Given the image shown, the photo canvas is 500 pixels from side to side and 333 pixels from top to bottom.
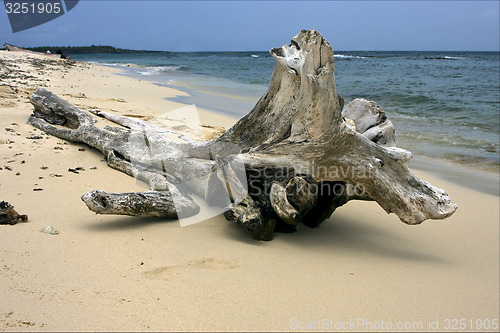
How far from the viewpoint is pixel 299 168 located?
10.2 ft

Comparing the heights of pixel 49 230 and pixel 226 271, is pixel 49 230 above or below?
above

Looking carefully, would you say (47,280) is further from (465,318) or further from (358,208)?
(358,208)

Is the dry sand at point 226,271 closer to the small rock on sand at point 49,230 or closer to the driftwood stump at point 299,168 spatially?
the small rock on sand at point 49,230

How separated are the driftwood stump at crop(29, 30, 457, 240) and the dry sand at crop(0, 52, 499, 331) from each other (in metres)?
0.22

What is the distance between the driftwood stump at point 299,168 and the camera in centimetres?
294

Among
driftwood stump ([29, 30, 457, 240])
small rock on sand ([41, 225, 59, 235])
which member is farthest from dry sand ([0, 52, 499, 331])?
driftwood stump ([29, 30, 457, 240])

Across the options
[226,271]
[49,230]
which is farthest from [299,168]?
[49,230]

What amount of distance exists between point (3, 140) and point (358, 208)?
13.5 ft

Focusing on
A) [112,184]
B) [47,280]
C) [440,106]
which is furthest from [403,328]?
[440,106]

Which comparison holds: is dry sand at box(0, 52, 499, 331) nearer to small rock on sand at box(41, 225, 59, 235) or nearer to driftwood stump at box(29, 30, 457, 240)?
small rock on sand at box(41, 225, 59, 235)

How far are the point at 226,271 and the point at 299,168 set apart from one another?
39.1 inches

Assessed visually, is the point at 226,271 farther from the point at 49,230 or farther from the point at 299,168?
the point at 49,230

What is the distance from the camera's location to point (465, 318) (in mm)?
2408

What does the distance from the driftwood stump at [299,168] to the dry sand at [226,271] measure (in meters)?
0.22
